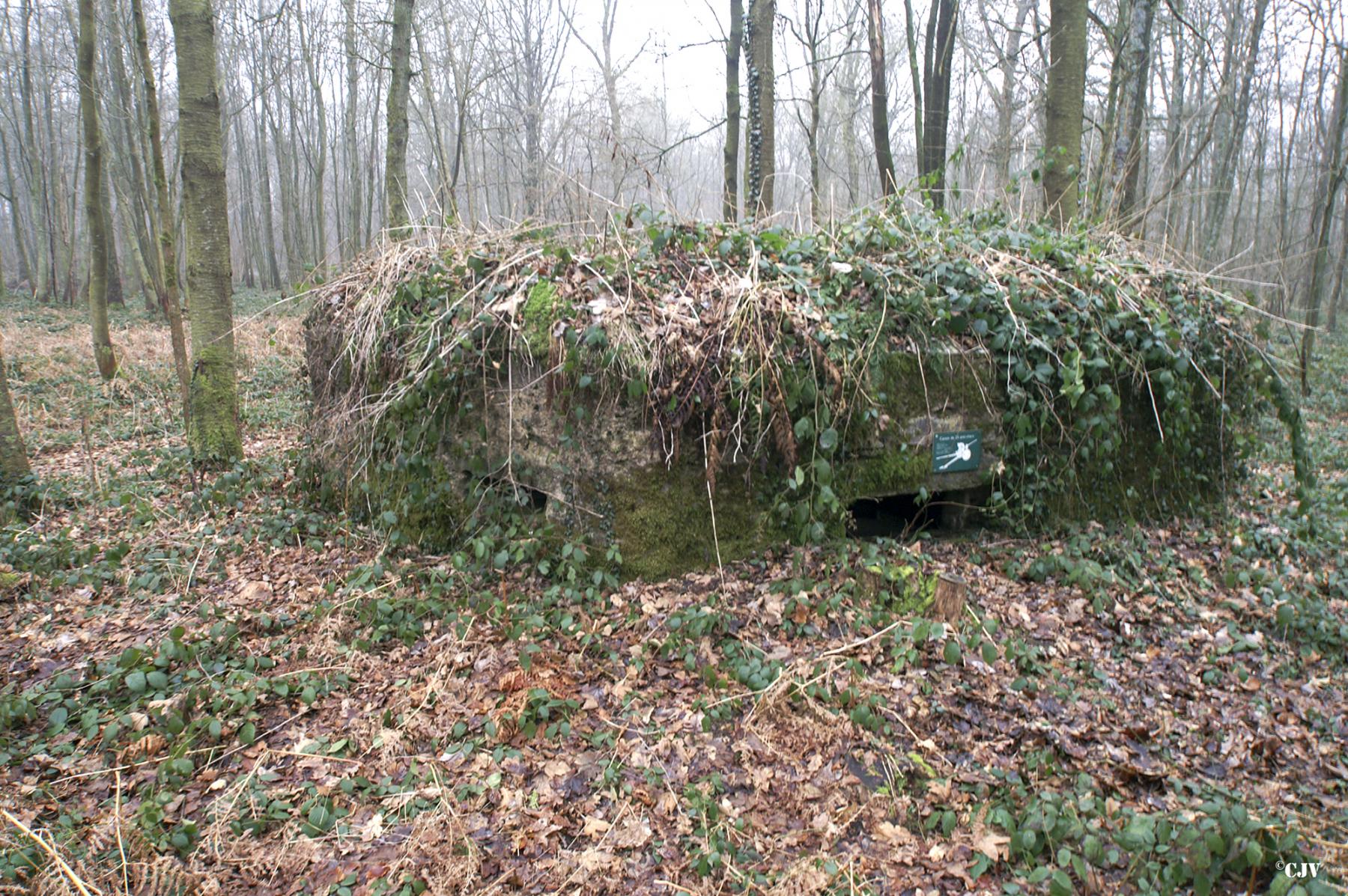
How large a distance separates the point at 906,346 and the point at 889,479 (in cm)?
83

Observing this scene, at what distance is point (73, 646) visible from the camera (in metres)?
3.87

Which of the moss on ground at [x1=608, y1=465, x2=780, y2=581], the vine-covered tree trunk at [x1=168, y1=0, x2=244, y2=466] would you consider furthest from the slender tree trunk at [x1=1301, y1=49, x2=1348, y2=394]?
the vine-covered tree trunk at [x1=168, y1=0, x2=244, y2=466]

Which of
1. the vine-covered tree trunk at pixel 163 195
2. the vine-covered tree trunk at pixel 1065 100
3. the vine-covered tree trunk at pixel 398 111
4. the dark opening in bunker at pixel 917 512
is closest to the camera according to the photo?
the dark opening in bunker at pixel 917 512

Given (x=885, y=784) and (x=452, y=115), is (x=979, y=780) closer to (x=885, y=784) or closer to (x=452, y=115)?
(x=885, y=784)

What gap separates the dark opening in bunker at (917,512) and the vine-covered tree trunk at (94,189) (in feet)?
32.1

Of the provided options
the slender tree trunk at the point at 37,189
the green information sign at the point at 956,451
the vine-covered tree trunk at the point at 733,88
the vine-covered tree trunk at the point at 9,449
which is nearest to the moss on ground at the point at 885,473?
the green information sign at the point at 956,451

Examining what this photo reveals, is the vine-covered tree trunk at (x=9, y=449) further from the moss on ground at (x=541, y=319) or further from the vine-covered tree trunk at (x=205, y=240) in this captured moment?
the moss on ground at (x=541, y=319)

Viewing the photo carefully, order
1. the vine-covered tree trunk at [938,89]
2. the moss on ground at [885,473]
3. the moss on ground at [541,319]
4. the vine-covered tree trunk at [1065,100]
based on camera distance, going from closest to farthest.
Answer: the moss on ground at [541,319] < the moss on ground at [885,473] < the vine-covered tree trunk at [1065,100] < the vine-covered tree trunk at [938,89]

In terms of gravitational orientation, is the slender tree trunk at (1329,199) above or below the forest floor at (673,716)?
above

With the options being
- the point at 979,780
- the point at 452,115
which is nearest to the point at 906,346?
the point at 979,780

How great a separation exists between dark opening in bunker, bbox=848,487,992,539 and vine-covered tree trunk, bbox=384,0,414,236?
26.0ft

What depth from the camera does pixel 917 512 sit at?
487 centimetres

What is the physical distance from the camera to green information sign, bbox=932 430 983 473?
4617 millimetres

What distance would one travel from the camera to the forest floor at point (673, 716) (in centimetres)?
265
